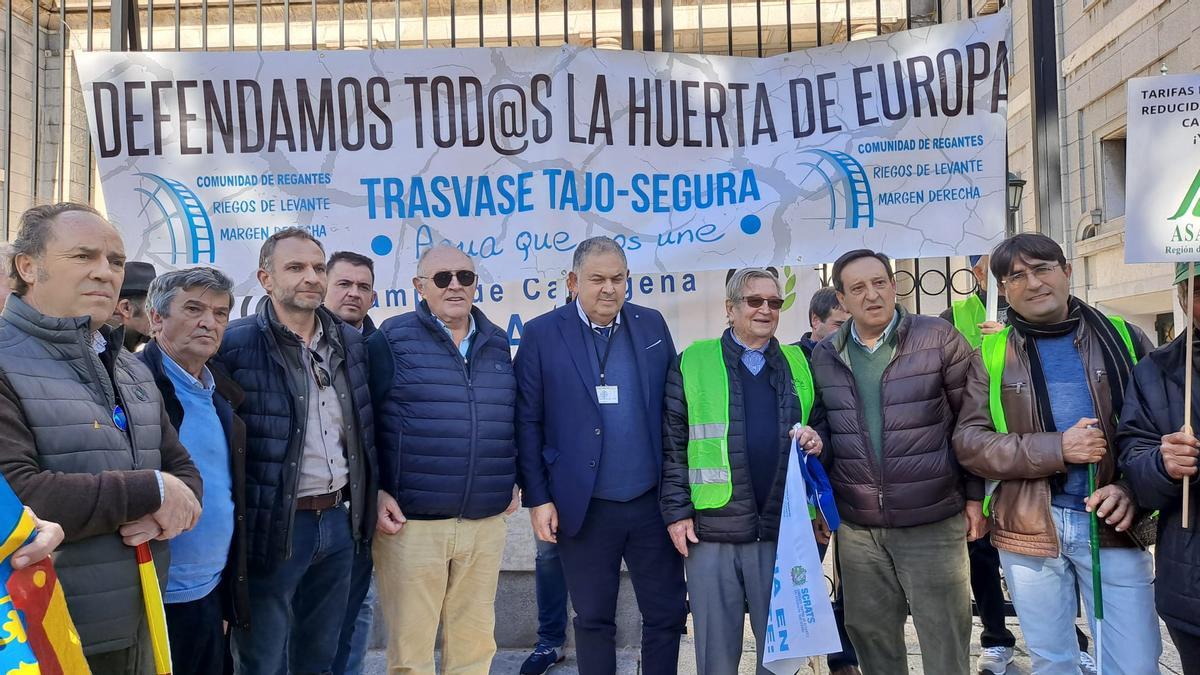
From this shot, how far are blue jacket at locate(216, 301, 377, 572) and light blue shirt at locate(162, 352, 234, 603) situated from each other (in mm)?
122

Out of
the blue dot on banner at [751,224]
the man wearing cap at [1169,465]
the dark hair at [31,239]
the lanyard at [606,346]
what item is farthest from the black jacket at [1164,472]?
the dark hair at [31,239]

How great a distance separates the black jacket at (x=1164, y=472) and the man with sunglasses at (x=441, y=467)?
7.25 feet

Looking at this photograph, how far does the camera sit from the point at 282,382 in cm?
312

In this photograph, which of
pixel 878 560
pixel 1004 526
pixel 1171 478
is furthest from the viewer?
pixel 878 560

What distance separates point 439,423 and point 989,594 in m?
2.94

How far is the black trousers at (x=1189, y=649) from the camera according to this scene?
2.63m

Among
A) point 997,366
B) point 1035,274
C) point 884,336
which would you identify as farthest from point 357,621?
point 1035,274

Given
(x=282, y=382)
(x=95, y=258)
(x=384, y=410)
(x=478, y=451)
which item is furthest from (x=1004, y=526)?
(x=95, y=258)

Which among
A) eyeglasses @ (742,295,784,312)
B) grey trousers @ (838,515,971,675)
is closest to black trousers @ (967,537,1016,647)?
grey trousers @ (838,515,971,675)

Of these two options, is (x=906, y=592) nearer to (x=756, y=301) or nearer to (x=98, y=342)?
(x=756, y=301)

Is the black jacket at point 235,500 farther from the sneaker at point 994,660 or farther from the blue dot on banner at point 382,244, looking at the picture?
the sneaker at point 994,660

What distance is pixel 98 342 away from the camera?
8.01ft

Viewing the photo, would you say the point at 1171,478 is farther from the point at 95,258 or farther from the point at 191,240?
the point at 191,240

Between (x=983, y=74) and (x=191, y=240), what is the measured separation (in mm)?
4366
